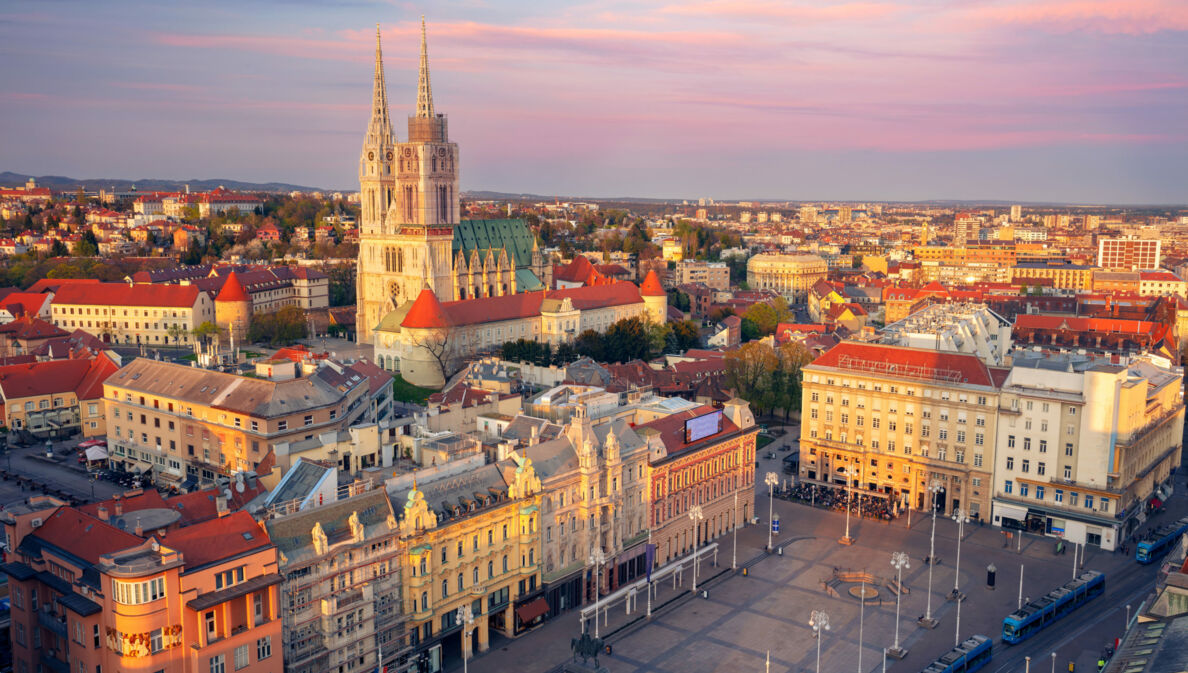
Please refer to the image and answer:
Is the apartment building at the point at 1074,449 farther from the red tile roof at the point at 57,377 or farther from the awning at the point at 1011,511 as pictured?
the red tile roof at the point at 57,377

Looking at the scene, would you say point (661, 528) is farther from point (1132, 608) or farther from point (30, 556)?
point (30, 556)

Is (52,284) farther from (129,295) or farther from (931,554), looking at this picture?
(931,554)

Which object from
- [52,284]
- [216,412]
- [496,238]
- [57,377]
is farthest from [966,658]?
[52,284]

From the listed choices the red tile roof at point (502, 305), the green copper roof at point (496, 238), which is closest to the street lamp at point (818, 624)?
the red tile roof at point (502, 305)

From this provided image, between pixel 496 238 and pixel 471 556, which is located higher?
pixel 496 238

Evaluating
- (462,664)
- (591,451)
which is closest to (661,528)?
(591,451)

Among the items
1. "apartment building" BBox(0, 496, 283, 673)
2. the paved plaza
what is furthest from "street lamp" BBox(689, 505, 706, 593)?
"apartment building" BBox(0, 496, 283, 673)
